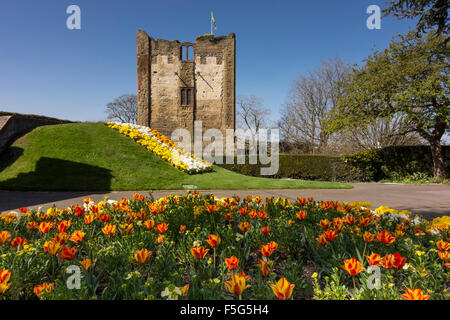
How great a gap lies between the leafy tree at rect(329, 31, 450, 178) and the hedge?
969mm

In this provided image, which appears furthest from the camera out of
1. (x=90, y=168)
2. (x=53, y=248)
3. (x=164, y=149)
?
(x=164, y=149)

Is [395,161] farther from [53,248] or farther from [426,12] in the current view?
[53,248]

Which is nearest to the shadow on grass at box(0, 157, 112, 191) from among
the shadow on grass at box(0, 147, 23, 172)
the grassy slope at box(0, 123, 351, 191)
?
the grassy slope at box(0, 123, 351, 191)

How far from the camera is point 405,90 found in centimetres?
1428

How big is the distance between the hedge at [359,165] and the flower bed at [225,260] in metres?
13.8

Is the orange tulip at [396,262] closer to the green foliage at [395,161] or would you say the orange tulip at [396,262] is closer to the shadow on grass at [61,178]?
the shadow on grass at [61,178]

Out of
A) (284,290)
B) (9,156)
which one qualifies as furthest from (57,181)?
(284,290)

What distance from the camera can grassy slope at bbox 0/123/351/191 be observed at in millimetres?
9852

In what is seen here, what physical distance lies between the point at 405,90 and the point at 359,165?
542cm

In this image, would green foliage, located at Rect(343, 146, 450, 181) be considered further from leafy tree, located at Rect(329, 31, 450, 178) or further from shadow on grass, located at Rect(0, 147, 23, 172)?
shadow on grass, located at Rect(0, 147, 23, 172)

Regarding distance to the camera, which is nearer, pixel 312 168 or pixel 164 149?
pixel 164 149

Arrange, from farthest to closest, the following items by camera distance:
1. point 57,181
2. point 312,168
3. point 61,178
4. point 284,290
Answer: point 312,168 → point 61,178 → point 57,181 → point 284,290
